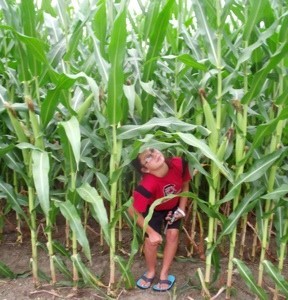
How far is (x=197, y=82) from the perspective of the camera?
2422 millimetres

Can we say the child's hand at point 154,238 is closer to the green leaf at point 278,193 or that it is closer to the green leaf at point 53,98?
the green leaf at point 278,193

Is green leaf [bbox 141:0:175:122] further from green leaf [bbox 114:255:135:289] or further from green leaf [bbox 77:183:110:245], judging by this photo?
green leaf [bbox 114:255:135:289]

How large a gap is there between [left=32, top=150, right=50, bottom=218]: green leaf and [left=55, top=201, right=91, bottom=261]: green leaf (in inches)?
5.1

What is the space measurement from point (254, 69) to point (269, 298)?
1290 millimetres

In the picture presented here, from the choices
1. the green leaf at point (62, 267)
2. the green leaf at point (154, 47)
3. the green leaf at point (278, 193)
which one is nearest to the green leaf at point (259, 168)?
the green leaf at point (278, 193)

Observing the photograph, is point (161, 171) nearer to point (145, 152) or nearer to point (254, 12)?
point (145, 152)

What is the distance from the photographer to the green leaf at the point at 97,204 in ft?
6.86

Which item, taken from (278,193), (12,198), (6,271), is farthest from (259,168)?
(6,271)

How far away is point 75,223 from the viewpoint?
7.05ft

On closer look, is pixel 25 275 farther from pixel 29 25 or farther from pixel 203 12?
pixel 203 12

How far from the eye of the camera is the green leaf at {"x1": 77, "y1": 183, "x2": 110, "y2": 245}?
2.09 meters

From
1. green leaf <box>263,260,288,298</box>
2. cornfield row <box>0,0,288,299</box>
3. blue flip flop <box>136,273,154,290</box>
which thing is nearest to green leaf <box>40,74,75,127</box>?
cornfield row <box>0,0,288,299</box>

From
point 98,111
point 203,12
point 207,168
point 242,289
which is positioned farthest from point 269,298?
point 203,12

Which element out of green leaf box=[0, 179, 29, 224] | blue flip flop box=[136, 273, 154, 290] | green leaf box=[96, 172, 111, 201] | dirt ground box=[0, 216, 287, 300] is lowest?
dirt ground box=[0, 216, 287, 300]
